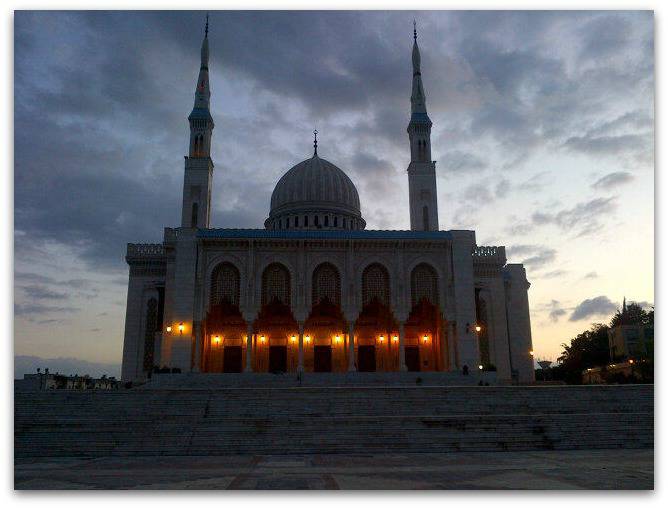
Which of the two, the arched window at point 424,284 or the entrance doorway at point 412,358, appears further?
the entrance doorway at point 412,358

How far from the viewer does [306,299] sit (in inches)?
1324

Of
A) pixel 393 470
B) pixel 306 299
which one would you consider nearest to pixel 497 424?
pixel 393 470

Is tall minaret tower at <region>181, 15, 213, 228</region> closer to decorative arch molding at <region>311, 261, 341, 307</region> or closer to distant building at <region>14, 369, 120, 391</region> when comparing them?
decorative arch molding at <region>311, 261, 341, 307</region>

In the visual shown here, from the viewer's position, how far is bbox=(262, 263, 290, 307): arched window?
34.1 m

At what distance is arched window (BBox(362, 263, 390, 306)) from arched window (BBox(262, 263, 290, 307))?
14.8ft

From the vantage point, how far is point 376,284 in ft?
114

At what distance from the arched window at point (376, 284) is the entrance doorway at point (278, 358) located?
20.5ft

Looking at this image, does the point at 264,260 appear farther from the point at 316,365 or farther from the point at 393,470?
the point at 393,470

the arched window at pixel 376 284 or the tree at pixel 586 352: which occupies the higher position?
the arched window at pixel 376 284

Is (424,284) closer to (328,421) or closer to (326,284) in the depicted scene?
(326,284)

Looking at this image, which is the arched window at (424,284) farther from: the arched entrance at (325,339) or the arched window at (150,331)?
the arched window at (150,331)

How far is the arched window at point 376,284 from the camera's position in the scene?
113 feet

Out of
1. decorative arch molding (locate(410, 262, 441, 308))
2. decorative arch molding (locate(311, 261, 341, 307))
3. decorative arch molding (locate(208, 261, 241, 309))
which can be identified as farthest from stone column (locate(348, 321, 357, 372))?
decorative arch molding (locate(208, 261, 241, 309))

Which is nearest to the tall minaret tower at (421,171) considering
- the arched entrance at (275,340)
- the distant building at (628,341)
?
the arched entrance at (275,340)
